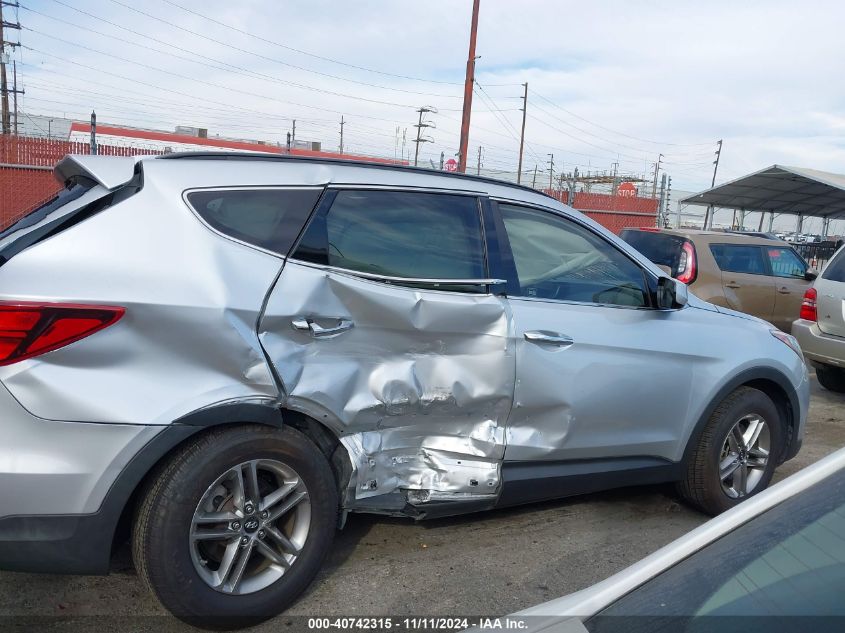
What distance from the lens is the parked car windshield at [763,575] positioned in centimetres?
149

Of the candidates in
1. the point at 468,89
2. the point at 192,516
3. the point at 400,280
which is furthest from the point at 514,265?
the point at 468,89

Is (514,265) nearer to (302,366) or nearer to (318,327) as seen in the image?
(318,327)

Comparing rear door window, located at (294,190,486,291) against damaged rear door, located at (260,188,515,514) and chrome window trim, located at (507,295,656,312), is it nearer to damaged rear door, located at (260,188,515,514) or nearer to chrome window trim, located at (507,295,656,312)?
damaged rear door, located at (260,188,515,514)

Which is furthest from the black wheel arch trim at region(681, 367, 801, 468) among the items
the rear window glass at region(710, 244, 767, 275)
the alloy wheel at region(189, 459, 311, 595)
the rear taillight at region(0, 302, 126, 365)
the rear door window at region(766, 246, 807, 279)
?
the rear door window at region(766, 246, 807, 279)

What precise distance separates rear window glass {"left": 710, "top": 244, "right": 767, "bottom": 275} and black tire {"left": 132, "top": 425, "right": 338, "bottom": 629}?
23.9ft

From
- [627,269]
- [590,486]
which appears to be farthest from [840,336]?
[590,486]

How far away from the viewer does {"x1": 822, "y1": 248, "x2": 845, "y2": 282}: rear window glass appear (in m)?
7.13

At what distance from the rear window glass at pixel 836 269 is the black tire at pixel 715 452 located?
3751 mm

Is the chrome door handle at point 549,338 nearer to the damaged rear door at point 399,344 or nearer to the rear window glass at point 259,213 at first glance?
the damaged rear door at point 399,344

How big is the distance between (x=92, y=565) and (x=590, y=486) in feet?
7.64

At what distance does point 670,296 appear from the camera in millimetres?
3857

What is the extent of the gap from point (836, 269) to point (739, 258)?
1.86 metres

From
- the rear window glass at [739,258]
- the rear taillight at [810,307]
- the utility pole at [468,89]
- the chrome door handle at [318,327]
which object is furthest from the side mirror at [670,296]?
the utility pole at [468,89]

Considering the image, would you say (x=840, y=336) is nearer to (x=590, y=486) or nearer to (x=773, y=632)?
(x=590, y=486)
